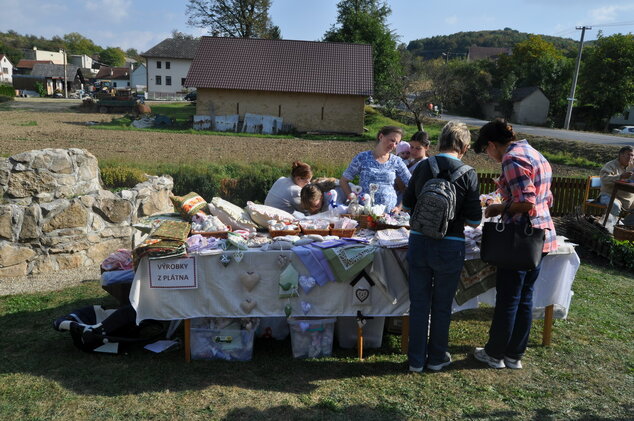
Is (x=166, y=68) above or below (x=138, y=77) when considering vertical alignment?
above

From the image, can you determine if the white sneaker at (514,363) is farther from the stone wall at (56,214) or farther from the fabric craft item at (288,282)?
the stone wall at (56,214)

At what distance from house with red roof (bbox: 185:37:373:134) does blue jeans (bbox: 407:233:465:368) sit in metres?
25.4

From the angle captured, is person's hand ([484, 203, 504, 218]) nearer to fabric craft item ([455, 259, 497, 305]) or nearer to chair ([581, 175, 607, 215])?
fabric craft item ([455, 259, 497, 305])

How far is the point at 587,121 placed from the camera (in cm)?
4378

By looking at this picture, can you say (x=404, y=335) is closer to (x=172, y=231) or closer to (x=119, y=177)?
(x=172, y=231)

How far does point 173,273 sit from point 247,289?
22.5 inches

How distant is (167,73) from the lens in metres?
63.5

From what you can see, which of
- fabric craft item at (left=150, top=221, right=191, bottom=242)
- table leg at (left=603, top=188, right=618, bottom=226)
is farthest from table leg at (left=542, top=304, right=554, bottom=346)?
table leg at (left=603, top=188, right=618, bottom=226)

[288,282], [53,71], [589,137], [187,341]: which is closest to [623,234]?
[288,282]

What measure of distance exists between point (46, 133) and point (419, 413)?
23.0 meters

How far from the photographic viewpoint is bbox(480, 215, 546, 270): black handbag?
3402 mm

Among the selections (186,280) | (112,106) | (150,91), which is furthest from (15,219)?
(150,91)

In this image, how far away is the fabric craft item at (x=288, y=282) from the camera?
149 inches

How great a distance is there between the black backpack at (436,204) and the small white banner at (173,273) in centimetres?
172
